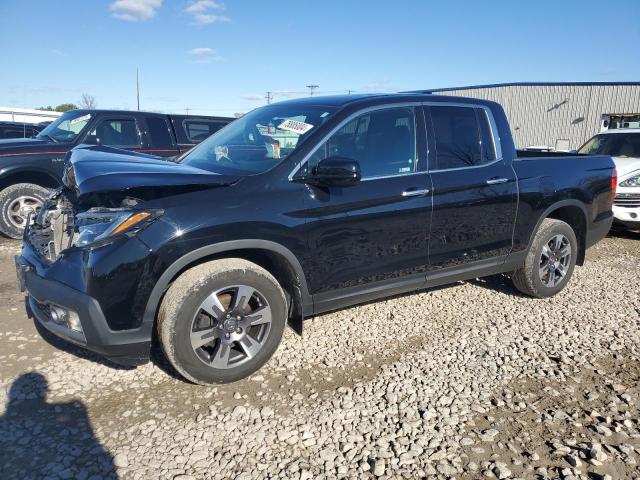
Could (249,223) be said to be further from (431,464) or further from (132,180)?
(431,464)

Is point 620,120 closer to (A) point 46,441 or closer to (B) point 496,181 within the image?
(B) point 496,181

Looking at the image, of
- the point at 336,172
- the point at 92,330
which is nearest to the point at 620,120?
the point at 336,172

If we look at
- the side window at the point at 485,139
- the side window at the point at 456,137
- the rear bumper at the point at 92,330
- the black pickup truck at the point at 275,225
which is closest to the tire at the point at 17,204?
the black pickup truck at the point at 275,225

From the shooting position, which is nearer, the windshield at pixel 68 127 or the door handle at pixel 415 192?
the door handle at pixel 415 192

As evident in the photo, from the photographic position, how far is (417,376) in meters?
3.28

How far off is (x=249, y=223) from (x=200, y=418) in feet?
3.87

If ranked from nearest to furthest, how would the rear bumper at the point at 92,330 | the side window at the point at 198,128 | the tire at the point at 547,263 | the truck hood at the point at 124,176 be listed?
the rear bumper at the point at 92,330
the truck hood at the point at 124,176
the tire at the point at 547,263
the side window at the point at 198,128

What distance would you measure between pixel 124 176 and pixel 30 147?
4.94 m

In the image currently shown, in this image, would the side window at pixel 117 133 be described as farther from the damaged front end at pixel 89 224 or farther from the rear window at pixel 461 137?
the rear window at pixel 461 137

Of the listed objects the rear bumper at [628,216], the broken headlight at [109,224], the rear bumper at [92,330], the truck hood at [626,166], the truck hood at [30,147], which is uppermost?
the truck hood at [30,147]

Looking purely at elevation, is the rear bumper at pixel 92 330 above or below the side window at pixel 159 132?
below

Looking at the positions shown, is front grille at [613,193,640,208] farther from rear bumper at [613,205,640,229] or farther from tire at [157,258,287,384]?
tire at [157,258,287,384]

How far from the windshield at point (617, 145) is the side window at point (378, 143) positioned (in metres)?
6.48

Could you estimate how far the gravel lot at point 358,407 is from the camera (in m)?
2.40
